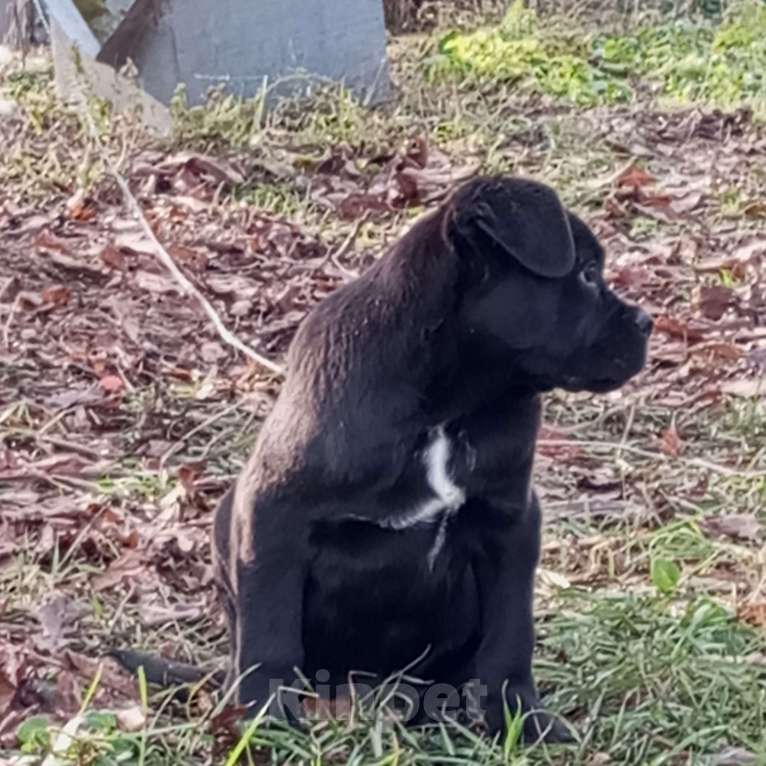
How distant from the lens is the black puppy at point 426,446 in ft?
9.36

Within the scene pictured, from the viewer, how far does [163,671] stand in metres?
3.20

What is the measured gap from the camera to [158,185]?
22.3 ft

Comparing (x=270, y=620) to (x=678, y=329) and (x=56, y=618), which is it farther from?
(x=678, y=329)

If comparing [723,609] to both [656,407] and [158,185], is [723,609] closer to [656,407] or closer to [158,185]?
[656,407]

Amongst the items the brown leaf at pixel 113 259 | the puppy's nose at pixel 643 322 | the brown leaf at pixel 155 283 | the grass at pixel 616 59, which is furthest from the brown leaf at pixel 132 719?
the grass at pixel 616 59

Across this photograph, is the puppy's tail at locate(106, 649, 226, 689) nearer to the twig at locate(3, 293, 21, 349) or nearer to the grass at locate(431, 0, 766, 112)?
the twig at locate(3, 293, 21, 349)

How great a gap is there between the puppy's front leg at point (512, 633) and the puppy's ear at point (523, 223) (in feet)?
1.46

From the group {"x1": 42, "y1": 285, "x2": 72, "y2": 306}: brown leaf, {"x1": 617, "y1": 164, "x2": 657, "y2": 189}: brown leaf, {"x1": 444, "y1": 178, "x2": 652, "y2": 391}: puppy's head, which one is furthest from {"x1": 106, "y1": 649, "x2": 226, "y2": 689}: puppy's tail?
{"x1": 617, "y1": 164, "x2": 657, "y2": 189}: brown leaf

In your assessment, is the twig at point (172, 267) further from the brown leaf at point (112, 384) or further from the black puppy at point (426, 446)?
the black puppy at point (426, 446)

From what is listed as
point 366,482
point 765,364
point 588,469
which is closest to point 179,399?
point 588,469

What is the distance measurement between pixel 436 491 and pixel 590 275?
1.62 ft

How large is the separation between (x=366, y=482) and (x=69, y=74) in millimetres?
5338

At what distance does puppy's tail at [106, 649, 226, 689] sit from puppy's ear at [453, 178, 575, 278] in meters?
0.98

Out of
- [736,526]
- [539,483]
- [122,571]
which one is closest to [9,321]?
[122,571]
